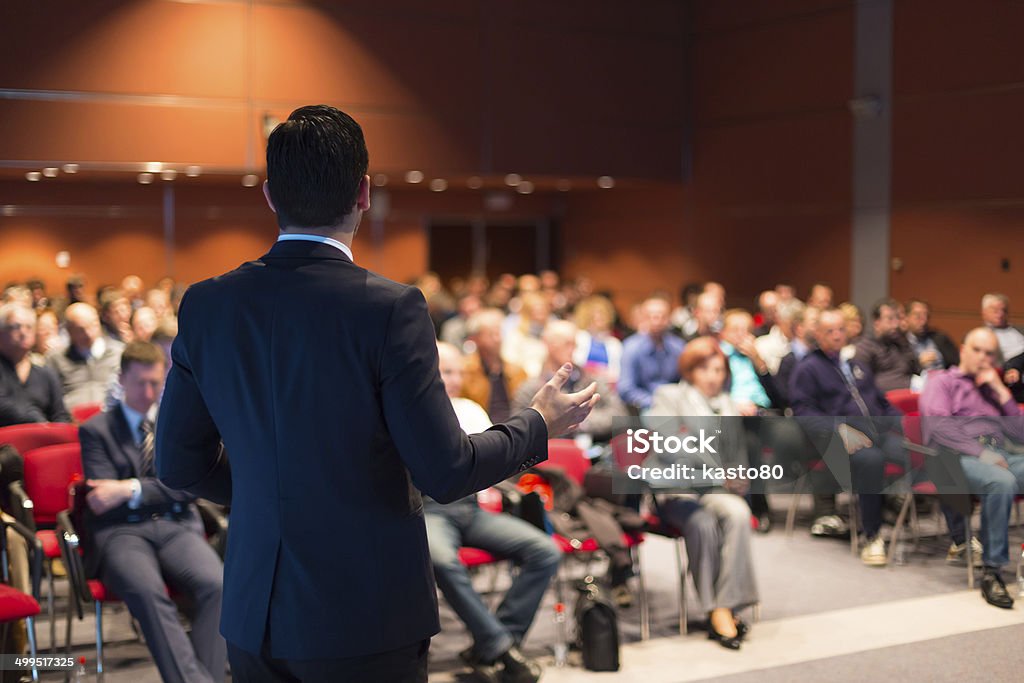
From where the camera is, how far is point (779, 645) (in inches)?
197

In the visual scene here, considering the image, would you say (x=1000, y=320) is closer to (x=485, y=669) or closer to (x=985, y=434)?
(x=985, y=434)

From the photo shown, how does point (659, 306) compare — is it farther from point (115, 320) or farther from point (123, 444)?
point (123, 444)

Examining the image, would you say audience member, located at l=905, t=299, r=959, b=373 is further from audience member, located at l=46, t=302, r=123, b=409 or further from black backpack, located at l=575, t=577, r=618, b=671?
audience member, located at l=46, t=302, r=123, b=409

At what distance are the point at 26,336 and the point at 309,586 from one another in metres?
5.20

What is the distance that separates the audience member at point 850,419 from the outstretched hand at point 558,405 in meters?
3.96

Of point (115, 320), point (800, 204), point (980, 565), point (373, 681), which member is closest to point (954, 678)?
point (980, 565)

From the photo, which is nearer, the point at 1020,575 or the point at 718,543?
the point at 718,543

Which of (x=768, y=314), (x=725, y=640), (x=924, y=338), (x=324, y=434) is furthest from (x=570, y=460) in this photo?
A: (x=768, y=314)

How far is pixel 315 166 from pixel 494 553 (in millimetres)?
3341

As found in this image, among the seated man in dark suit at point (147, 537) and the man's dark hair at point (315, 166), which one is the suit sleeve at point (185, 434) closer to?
the man's dark hair at point (315, 166)

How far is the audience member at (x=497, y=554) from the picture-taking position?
4457 mm

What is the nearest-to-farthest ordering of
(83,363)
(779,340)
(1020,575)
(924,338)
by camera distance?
(1020,575)
(83,363)
(779,340)
(924,338)

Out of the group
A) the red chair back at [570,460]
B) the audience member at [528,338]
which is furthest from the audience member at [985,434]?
the audience member at [528,338]

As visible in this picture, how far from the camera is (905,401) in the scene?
23.6 feet
